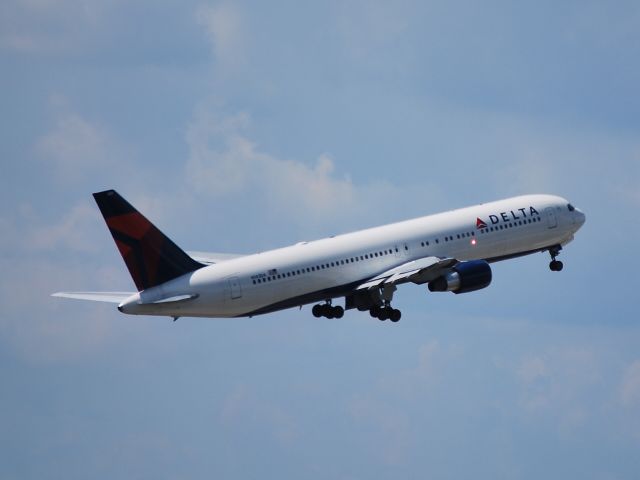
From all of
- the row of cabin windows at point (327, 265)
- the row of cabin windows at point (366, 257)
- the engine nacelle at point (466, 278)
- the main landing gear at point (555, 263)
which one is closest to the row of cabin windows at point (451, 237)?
the row of cabin windows at point (366, 257)

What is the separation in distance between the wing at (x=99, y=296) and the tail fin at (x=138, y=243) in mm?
2112

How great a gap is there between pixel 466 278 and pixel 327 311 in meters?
9.87

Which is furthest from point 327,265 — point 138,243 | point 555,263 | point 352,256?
point 555,263

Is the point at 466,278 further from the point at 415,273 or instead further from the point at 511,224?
the point at 511,224

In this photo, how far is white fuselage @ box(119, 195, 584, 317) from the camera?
9262cm

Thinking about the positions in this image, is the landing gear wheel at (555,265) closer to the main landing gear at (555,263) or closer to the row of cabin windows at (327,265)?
the main landing gear at (555,263)

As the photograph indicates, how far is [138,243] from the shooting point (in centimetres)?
9238

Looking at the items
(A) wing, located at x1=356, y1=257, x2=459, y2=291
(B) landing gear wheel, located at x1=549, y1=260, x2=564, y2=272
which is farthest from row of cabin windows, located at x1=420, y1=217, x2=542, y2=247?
(B) landing gear wheel, located at x1=549, y1=260, x2=564, y2=272

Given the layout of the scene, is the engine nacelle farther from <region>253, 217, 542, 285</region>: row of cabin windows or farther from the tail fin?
the tail fin

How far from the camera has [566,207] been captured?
107625mm

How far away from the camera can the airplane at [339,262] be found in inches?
3634

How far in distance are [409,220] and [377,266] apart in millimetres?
4472

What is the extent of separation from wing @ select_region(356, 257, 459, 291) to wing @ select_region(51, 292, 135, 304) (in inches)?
594

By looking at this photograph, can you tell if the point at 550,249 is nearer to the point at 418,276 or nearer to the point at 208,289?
the point at 418,276
